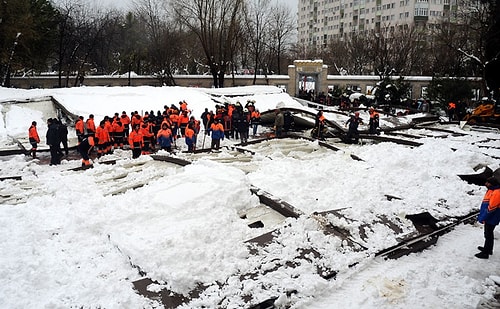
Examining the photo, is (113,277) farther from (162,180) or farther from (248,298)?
(162,180)

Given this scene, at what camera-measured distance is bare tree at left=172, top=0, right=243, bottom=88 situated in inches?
1314

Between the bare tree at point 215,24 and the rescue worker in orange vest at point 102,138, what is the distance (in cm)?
2120

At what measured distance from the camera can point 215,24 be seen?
112 ft

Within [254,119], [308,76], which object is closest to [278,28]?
[308,76]

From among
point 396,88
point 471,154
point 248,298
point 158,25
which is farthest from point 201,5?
point 248,298

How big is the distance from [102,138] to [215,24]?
23.2 m

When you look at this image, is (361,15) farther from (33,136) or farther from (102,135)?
(33,136)

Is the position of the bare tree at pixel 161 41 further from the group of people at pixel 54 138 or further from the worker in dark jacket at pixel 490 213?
the worker in dark jacket at pixel 490 213

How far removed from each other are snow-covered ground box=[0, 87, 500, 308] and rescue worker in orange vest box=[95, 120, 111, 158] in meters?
1.79

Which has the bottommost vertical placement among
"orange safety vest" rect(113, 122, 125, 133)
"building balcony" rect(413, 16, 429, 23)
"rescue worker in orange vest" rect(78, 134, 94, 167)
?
"rescue worker in orange vest" rect(78, 134, 94, 167)

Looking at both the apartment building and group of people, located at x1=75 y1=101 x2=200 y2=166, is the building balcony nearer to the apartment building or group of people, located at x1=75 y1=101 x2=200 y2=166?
the apartment building

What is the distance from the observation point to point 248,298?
5477 millimetres

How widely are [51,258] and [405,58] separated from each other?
153 ft

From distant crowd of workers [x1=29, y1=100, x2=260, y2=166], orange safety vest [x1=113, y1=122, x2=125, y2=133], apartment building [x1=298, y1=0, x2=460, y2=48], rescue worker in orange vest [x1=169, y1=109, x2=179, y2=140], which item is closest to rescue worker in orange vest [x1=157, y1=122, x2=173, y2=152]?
distant crowd of workers [x1=29, y1=100, x2=260, y2=166]
